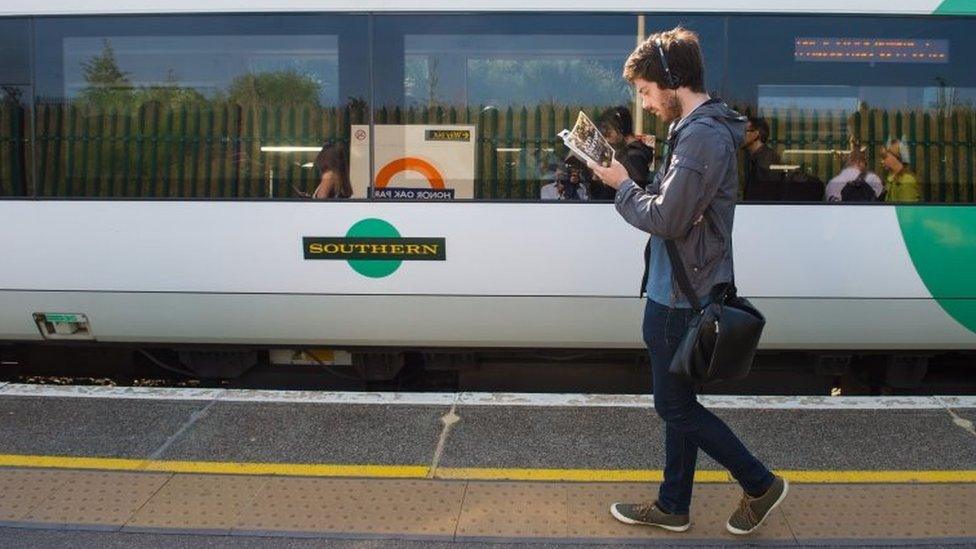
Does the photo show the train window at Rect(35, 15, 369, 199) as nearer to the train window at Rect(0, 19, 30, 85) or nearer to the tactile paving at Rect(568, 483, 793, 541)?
the train window at Rect(0, 19, 30, 85)

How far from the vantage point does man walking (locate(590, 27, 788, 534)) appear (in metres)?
2.64

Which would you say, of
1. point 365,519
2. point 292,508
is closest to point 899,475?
point 365,519

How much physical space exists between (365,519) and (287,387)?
249 centimetres

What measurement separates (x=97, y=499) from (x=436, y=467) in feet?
4.65

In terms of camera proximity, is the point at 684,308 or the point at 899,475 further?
the point at 899,475

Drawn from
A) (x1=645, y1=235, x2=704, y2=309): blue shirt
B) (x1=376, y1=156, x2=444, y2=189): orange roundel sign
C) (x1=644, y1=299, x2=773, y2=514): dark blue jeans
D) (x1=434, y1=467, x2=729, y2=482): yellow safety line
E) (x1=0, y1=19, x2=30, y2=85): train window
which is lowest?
(x1=434, y1=467, x2=729, y2=482): yellow safety line

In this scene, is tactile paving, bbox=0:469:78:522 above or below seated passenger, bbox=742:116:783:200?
below

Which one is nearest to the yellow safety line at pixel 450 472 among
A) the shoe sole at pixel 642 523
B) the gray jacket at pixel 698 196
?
the shoe sole at pixel 642 523

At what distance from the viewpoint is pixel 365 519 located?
325 centimetres

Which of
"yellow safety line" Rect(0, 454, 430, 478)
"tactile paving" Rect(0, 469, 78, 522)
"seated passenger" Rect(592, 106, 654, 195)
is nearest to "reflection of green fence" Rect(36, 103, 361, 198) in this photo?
"seated passenger" Rect(592, 106, 654, 195)

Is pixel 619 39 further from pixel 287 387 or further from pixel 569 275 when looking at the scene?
pixel 287 387

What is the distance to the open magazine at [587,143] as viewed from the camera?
9.14 feet

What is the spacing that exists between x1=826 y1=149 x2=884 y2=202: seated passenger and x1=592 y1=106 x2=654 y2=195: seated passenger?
3.57 ft

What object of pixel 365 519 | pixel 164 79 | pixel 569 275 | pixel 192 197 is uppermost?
pixel 164 79
